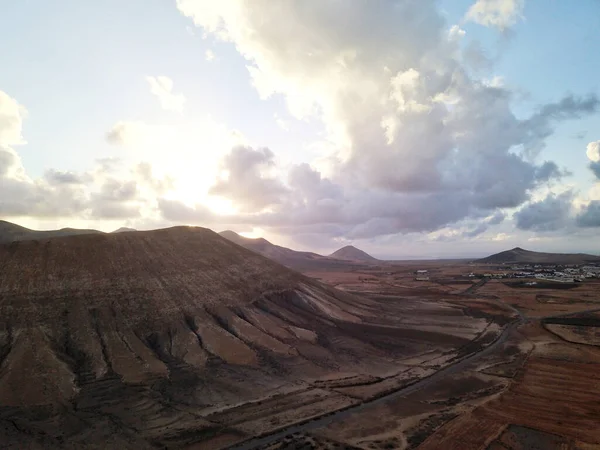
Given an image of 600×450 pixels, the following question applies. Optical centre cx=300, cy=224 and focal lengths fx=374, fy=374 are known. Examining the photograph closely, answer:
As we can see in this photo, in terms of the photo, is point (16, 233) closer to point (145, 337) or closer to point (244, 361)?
point (145, 337)

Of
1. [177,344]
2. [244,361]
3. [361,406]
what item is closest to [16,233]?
[177,344]

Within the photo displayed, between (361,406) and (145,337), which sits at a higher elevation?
(145,337)

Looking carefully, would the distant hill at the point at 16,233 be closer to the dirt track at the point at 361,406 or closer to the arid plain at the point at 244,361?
the arid plain at the point at 244,361

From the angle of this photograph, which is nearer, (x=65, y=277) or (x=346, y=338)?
(x=65, y=277)

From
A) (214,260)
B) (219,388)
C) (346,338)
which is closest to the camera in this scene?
(219,388)

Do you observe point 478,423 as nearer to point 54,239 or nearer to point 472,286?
point 54,239

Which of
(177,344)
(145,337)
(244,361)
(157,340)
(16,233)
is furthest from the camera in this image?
(16,233)

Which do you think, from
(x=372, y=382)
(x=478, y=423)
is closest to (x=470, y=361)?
(x=372, y=382)

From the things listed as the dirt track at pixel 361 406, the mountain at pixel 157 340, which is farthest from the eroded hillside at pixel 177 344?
the dirt track at pixel 361 406
